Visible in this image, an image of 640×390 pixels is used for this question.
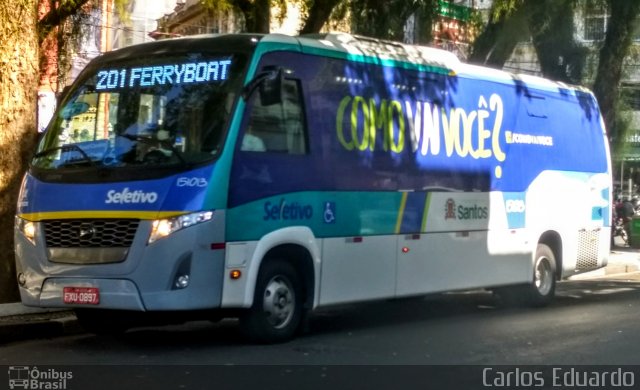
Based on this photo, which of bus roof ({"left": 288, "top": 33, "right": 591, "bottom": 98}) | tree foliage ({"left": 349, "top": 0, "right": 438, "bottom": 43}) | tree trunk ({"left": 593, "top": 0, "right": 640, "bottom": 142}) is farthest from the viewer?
tree trunk ({"left": 593, "top": 0, "right": 640, "bottom": 142})

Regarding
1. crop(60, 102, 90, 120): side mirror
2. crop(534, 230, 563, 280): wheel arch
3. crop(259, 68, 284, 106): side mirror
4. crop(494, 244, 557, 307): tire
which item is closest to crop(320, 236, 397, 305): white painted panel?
crop(259, 68, 284, 106): side mirror

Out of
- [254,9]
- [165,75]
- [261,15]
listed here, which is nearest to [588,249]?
[261,15]

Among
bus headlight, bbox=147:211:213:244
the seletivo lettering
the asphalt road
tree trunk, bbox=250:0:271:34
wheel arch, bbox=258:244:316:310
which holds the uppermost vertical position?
tree trunk, bbox=250:0:271:34

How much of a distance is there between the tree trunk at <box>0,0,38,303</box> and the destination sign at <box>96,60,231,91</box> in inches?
79.1

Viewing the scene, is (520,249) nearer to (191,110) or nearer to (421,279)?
(421,279)

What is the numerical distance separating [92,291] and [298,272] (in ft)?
7.13

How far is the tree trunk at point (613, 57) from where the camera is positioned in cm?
2064

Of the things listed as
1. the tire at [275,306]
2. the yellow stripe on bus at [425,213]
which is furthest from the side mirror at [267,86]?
the yellow stripe on bus at [425,213]

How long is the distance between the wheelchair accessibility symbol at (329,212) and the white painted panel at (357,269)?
21 centimetres

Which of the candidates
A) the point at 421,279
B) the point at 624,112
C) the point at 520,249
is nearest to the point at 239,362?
the point at 421,279

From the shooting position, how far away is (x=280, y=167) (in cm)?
1085

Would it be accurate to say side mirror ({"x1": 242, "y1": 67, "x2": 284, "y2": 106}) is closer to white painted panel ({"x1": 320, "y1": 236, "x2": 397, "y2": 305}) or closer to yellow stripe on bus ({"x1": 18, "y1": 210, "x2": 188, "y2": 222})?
yellow stripe on bus ({"x1": 18, "y1": 210, "x2": 188, "y2": 222})

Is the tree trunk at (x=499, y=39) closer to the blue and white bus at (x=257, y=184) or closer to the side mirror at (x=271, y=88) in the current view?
the blue and white bus at (x=257, y=184)

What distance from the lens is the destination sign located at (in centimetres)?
1068
